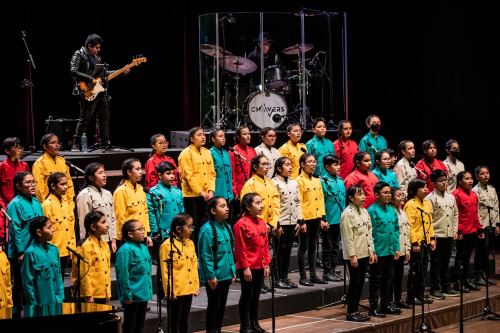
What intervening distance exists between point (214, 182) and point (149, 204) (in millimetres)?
1114

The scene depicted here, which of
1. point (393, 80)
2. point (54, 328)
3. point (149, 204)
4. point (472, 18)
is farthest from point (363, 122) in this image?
point (54, 328)

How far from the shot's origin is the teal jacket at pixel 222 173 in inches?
378

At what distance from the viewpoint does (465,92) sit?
12.9 metres

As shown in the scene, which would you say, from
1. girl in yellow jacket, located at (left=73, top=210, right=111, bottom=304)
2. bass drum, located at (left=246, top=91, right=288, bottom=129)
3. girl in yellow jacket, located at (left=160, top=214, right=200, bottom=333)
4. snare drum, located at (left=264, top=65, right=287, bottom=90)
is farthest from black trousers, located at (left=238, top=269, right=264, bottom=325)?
snare drum, located at (left=264, top=65, right=287, bottom=90)

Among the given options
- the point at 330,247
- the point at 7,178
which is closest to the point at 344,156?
the point at 330,247

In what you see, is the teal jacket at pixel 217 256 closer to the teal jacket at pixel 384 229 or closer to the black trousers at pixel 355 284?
the black trousers at pixel 355 284

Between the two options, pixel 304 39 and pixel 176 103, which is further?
pixel 176 103

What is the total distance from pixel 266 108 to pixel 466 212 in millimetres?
2691

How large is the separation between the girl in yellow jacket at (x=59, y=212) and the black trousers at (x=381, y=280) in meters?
2.81

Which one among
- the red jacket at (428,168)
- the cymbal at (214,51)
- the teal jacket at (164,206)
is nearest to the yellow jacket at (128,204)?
the teal jacket at (164,206)

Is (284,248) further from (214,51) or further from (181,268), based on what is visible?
(214,51)

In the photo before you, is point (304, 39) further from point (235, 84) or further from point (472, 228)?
point (472, 228)

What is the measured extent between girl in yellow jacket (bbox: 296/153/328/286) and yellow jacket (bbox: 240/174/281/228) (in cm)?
46

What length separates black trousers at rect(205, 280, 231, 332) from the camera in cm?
787
